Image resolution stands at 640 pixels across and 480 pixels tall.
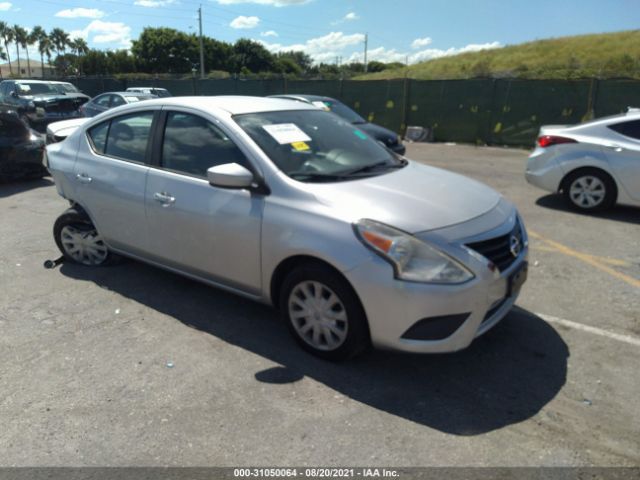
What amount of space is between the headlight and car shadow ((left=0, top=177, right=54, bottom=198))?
8.10m

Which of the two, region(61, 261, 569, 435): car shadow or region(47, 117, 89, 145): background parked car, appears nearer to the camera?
region(61, 261, 569, 435): car shadow

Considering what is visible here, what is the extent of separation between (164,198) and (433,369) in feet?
7.71

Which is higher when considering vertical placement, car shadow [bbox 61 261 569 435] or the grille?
the grille

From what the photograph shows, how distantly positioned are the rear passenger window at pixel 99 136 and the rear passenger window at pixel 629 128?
6.46 m

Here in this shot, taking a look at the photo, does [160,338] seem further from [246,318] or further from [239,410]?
[239,410]

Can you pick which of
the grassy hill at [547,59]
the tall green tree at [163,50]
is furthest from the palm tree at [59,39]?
the grassy hill at [547,59]

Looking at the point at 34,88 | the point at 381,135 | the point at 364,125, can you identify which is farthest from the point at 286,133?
the point at 34,88

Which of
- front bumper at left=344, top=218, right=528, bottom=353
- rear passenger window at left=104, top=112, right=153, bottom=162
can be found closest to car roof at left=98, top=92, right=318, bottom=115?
rear passenger window at left=104, top=112, right=153, bottom=162

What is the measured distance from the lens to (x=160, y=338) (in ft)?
12.3

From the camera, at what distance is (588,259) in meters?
5.43

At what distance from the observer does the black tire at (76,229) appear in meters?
4.88

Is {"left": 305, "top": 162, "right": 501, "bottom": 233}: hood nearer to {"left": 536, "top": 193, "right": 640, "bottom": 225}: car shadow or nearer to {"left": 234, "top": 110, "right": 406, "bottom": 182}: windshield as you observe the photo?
{"left": 234, "top": 110, "right": 406, "bottom": 182}: windshield

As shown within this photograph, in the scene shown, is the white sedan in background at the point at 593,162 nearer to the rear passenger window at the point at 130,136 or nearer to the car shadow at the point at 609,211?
the car shadow at the point at 609,211

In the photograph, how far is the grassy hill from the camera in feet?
130
